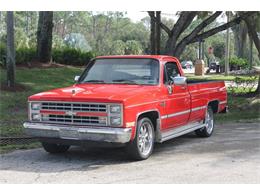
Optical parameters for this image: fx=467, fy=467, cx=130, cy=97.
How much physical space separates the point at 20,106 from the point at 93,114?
7579 mm

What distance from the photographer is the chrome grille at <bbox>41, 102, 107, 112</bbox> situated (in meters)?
7.58

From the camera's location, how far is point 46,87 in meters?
18.5

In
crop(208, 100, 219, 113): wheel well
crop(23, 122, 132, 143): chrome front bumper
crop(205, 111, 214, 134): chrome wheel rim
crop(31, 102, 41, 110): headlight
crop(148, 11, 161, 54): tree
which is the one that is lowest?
crop(205, 111, 214, 134): chrome wheel rim

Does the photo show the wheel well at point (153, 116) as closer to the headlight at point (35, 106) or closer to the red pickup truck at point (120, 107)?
the red pickup truck at point (120, 107)

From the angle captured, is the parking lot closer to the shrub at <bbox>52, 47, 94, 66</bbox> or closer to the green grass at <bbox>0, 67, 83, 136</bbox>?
the green grass at <bbox>0, 67, 83, 136</bbox>

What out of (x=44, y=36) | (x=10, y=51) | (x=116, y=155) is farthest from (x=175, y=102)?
(x=44, y=36)

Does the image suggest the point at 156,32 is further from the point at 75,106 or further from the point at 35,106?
the point at 75,106

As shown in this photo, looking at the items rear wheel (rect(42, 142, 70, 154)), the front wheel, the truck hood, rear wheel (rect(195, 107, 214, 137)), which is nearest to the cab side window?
the truck hood

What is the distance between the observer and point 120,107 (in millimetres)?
7453

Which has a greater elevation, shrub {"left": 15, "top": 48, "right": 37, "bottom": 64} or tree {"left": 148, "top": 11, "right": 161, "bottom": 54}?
tree {"left": 148, "top": 11, "right": 161, "bottom": 54}

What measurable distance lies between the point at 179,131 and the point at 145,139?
134cm

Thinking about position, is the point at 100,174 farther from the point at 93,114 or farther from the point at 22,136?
the point at 22,136

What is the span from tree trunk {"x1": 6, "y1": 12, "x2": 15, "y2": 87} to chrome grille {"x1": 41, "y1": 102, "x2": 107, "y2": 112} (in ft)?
26.7

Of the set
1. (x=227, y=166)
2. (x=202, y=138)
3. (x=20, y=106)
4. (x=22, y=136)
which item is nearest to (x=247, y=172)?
(x=227, y=166)
